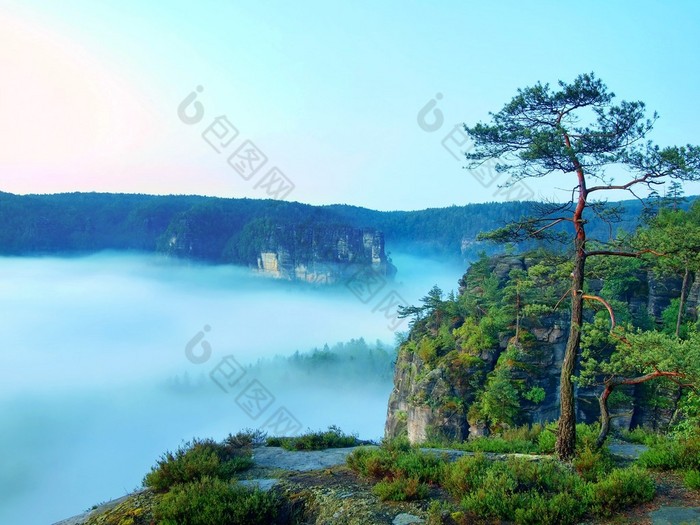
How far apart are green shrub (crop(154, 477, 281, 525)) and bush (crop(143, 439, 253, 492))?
0.80 metres

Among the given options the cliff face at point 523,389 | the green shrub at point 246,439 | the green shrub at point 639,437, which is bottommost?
the cliff face at point 523,389

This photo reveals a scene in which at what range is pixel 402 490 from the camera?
33.1 feet

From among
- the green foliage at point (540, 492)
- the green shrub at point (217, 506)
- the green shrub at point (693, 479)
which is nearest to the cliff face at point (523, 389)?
the green shrub at point (693, 479)

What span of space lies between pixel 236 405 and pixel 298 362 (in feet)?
107

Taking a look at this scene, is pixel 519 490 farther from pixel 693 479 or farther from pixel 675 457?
pixel 675 457

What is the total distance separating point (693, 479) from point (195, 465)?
10567 mm

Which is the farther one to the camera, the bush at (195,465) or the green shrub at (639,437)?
the green shrub at (639,437)

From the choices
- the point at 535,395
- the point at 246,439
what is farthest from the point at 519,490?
the point at 535,395

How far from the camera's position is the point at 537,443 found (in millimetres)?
14758

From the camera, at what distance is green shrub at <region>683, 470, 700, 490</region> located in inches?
384

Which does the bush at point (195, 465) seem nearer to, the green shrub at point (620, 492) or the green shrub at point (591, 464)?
the green shrub at point (620, 492)

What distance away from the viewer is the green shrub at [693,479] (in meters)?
9.75

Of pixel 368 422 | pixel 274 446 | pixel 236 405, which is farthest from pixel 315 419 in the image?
pixel 274 446

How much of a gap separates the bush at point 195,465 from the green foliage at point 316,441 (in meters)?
1.93
